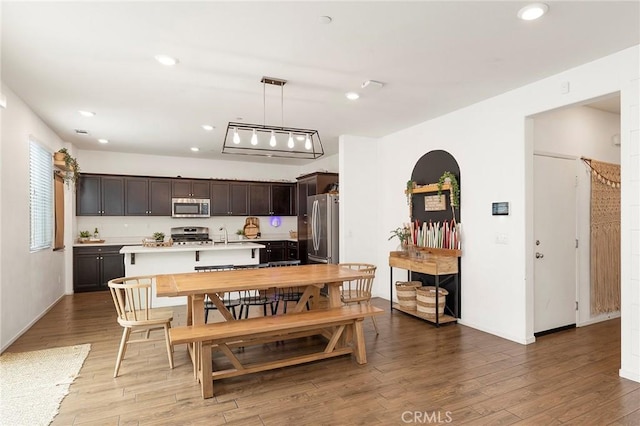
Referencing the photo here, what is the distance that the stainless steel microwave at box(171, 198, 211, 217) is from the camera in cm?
764

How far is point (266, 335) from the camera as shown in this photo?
3.31 metres

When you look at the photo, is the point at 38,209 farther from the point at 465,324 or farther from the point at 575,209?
the point at 575,209

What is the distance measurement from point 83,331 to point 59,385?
1.60 m

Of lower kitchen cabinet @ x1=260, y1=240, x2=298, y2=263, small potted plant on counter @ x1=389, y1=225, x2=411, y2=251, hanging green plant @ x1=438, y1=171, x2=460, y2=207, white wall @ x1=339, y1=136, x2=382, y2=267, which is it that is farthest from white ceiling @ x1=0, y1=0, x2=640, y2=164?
lower kitchen cabinet @ x1=260, y1=240, x2=298, y2=263

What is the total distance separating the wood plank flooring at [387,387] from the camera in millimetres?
2447

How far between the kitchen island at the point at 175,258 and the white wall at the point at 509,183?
3489 mm

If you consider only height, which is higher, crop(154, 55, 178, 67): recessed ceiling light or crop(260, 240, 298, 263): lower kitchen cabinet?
crop(154, 55, 178, 67): recessed ceiling light

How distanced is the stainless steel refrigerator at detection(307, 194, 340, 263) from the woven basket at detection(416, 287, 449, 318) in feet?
6.13

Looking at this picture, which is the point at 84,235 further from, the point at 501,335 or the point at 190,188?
the point at 501,335

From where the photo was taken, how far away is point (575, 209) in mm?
4496

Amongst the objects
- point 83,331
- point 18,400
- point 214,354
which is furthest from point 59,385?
point 83,331

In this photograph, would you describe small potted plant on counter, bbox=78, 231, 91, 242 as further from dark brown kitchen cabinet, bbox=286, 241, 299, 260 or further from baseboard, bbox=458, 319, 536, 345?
baseboard, bbox=458, 319, 536, 345

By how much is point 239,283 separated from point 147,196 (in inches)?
208

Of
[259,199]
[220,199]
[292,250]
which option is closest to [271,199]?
[259,199]
